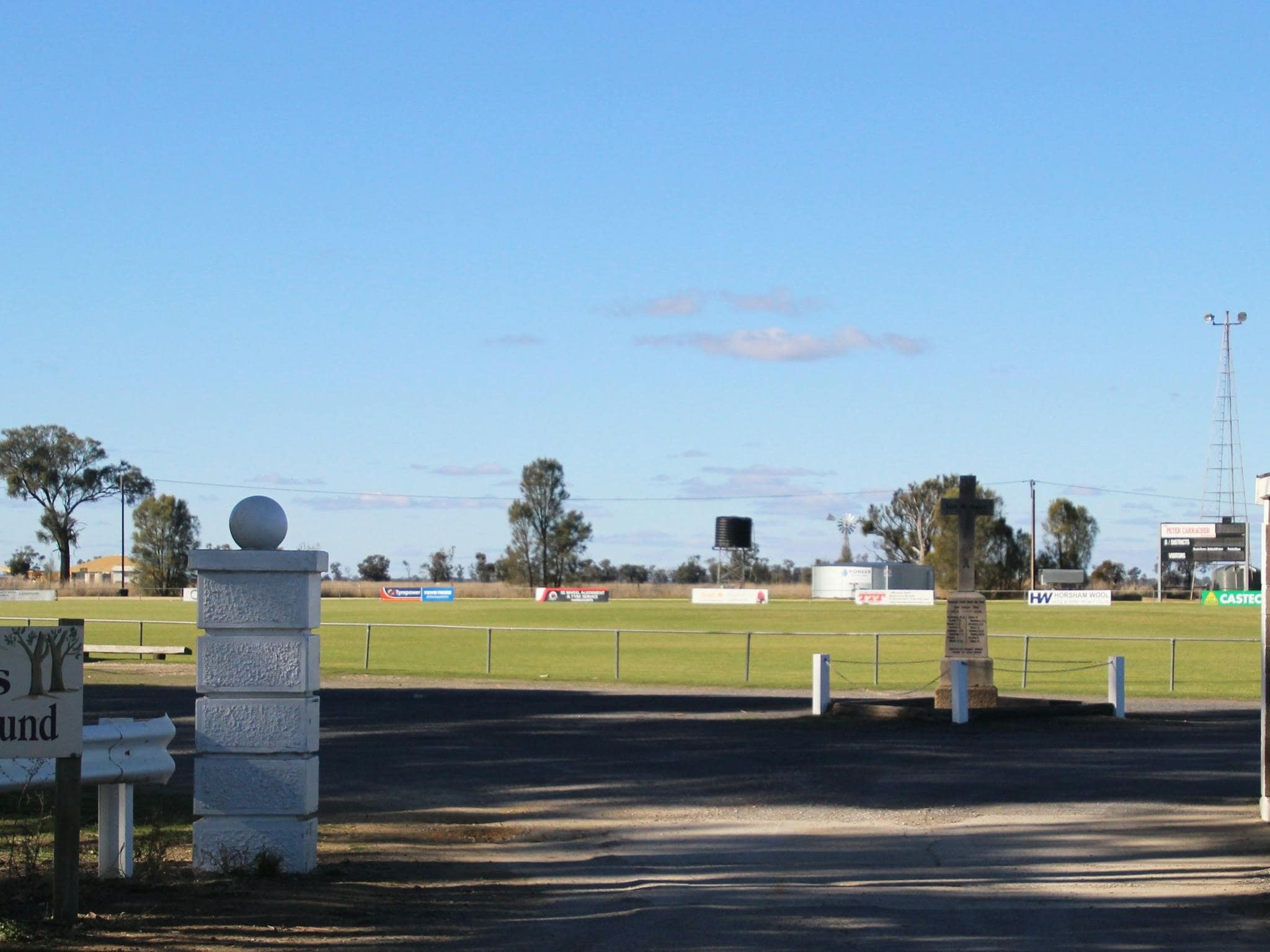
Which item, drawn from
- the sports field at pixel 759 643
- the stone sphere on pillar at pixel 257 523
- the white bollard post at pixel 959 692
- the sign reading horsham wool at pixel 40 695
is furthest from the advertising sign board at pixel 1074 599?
the sign reading horsham wool at pixel 40 695

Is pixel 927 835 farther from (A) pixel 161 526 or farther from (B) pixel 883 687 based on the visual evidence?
(A) pixel 161 526

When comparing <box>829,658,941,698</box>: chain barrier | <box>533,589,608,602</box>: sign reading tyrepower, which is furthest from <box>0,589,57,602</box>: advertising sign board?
<box>829,658,941,698</box>: chain barrier

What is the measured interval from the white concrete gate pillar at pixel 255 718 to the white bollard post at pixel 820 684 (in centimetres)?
1223

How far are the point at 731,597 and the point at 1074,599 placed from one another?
24.5m

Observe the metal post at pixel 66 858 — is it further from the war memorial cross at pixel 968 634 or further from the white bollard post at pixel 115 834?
the war memorial cross at pixel 968 634

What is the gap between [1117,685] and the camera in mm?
20078

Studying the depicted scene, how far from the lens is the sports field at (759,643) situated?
31609 mm

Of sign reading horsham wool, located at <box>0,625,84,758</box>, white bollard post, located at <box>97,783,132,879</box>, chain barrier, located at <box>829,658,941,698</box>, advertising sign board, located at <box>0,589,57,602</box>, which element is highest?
sign reading horsham wool, located at <box>0,625,84,758</box>

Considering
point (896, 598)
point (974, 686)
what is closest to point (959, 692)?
point (974, 686)

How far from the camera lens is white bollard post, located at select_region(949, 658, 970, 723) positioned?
757 inches

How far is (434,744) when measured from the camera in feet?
56.0

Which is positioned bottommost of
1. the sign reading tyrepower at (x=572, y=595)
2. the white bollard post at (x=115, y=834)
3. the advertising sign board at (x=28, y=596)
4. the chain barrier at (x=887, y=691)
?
the sign reading tyrepower at (x=572, y=595)

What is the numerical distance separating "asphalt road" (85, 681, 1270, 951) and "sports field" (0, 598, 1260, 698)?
18.8 feet

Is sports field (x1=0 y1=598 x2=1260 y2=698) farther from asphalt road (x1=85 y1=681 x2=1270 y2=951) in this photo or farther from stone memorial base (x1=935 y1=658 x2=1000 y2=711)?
asphalt road (x1=85 y1=681 x2=1270 y2=951)
